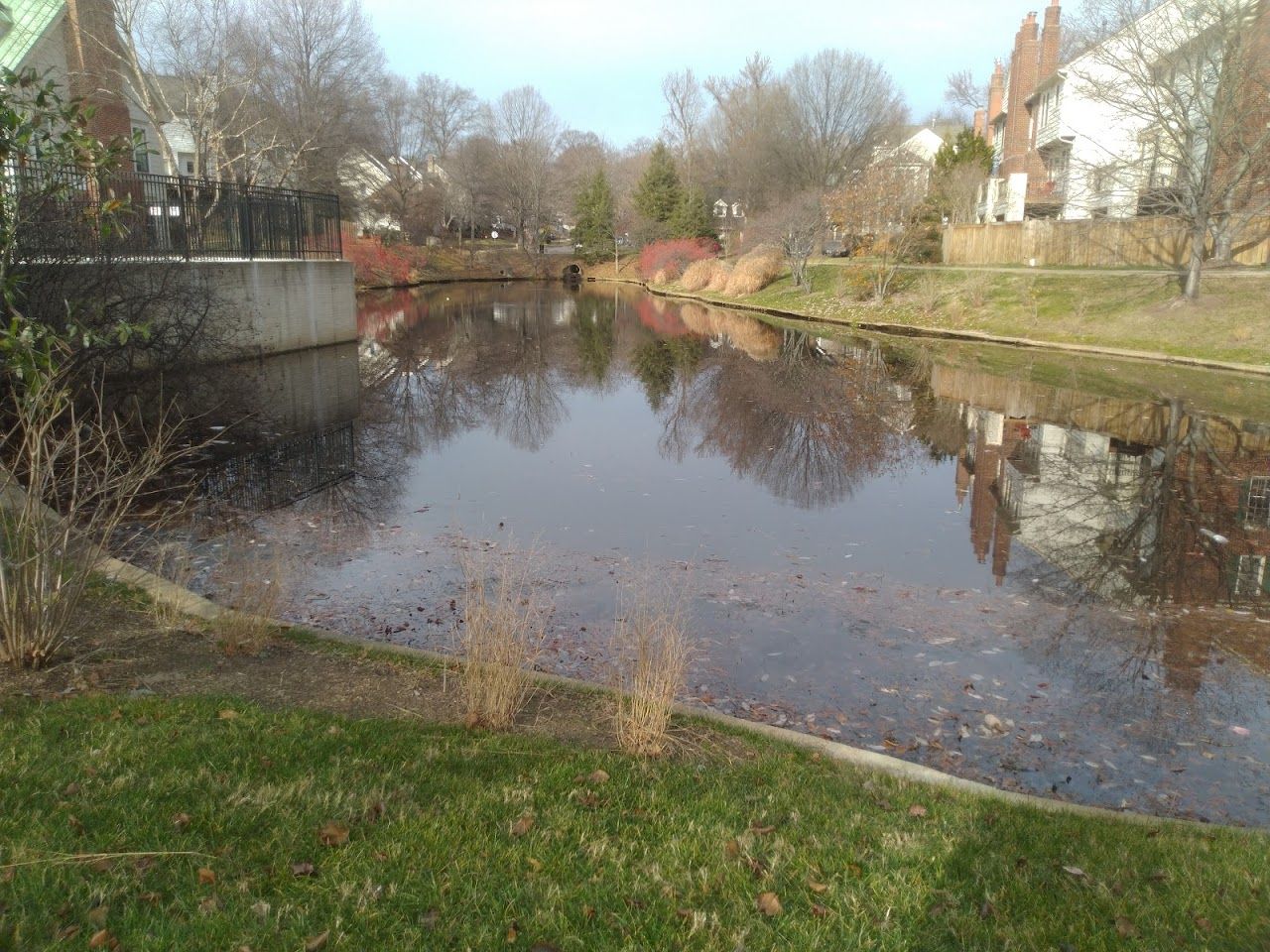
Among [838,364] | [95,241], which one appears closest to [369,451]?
[95,241]

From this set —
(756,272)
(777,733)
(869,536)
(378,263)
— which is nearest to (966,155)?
(756,272)

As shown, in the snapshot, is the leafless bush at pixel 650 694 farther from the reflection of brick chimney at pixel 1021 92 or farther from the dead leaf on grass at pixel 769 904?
the reflection of brick chimney at pixel 1021 92

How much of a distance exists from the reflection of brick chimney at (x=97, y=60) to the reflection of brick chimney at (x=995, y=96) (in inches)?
1814

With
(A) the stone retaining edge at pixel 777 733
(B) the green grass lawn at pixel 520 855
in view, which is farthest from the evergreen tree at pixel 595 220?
(B) the green grass lawn at pixel 520 855

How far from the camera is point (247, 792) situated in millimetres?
4297

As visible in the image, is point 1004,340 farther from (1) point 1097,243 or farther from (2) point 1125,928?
(2) point 1125,928

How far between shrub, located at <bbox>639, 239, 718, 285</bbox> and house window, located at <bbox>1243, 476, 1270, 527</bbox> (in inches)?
1949

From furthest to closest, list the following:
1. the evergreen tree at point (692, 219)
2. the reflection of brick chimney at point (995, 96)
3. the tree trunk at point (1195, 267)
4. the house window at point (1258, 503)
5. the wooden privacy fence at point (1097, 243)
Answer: the evergreen tree at point (692, 219) < the reflection of brick chimney at point (995, 96) < the wooden privacy fence at point (1097, 243) < the tree trunk at point (1195, 267) < the house window at point (1258, 503)

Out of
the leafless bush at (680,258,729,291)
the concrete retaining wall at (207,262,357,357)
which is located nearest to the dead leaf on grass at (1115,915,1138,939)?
the concrete retaining wall at (207,262,357,357)

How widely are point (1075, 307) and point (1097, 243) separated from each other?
7.24 m

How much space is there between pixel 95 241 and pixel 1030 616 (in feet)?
49.9

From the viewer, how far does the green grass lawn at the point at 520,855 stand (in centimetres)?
349

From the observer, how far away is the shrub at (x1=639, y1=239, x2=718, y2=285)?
62594mm

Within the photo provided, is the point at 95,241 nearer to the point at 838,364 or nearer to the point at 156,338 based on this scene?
the point at 156,338
